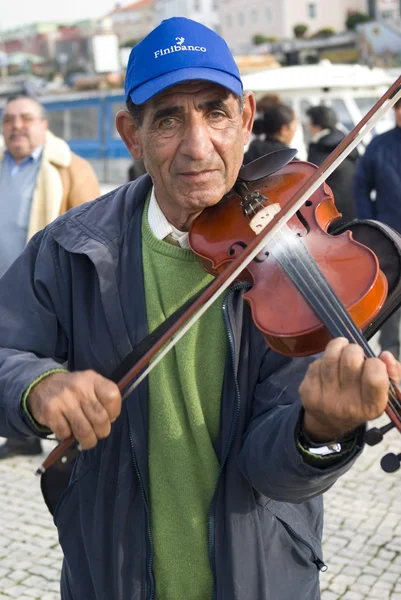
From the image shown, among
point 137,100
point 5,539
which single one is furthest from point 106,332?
point 5,539

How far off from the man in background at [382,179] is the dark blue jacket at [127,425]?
3.87 m

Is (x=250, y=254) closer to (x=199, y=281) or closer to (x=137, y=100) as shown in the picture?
(x=199, y=281)

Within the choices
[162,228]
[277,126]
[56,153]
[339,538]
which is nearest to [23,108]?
[56,153]

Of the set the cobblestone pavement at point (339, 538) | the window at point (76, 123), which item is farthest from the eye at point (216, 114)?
the window at point (76, 123)

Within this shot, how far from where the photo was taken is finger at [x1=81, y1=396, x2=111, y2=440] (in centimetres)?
150

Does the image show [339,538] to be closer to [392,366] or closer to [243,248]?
[243,248]

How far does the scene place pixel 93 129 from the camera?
14.6 metres

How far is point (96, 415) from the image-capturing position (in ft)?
4.93

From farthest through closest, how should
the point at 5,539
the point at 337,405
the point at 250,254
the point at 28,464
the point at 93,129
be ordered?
the point at 93,129 → the point at 28,464 → the point at 5,539 → the point at 250,254 → the point at 337,405

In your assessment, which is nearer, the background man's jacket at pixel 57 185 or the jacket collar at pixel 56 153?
the background man's jacket at pixel 57 185

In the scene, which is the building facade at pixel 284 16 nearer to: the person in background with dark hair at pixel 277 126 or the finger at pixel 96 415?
the person in background with dark hair at pixel 277 126

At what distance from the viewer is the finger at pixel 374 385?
1.31m

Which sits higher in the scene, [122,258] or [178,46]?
[178,46]

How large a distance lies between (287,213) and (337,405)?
49 centimetres
